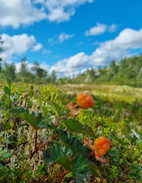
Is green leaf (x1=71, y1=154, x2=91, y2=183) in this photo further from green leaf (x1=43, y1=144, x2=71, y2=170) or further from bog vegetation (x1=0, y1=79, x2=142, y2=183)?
green leaf (x1=43, y1=144, x2=71, y2=170)

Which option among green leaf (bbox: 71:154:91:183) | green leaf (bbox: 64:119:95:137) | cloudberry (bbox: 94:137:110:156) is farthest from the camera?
green leaf (bbox: 64:119:95:137)

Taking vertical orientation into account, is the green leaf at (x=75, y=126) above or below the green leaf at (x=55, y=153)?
above

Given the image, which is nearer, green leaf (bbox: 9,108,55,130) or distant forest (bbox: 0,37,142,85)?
green leaf (bbox: 9,108,55,130)

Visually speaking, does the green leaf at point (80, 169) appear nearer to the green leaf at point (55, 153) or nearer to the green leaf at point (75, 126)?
the green leaf at point (55, 153)

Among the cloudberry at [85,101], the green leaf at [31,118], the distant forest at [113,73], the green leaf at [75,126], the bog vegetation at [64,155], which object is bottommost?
the bog vegetation at [64,155]

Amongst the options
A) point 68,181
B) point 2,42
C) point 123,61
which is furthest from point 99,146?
point 123,61

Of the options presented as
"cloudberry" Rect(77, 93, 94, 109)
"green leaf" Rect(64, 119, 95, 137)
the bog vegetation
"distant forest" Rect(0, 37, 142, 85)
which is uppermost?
"distant forest" Rect(0, 37, 142, 85)

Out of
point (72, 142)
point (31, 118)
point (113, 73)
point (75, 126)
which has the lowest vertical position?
point (72, 142)

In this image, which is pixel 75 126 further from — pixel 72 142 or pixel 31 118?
pixel 31 118

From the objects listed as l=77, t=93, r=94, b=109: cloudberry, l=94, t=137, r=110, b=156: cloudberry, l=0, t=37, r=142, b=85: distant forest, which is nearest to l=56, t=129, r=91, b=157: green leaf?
l=94, t=137, r=110, b=156: cloudberry

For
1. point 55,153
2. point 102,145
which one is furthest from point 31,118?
point 102,145

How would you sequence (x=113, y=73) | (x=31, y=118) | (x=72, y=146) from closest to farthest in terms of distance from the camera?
1. (x=31, y=118)
2. (x=72, y=146)
3. (x=113, y=73)

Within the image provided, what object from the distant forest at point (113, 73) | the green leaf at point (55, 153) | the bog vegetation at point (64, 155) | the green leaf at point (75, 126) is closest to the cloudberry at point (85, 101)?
the bog vegetation at point (64, 155)

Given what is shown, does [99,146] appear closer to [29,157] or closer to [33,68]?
[29,157]
